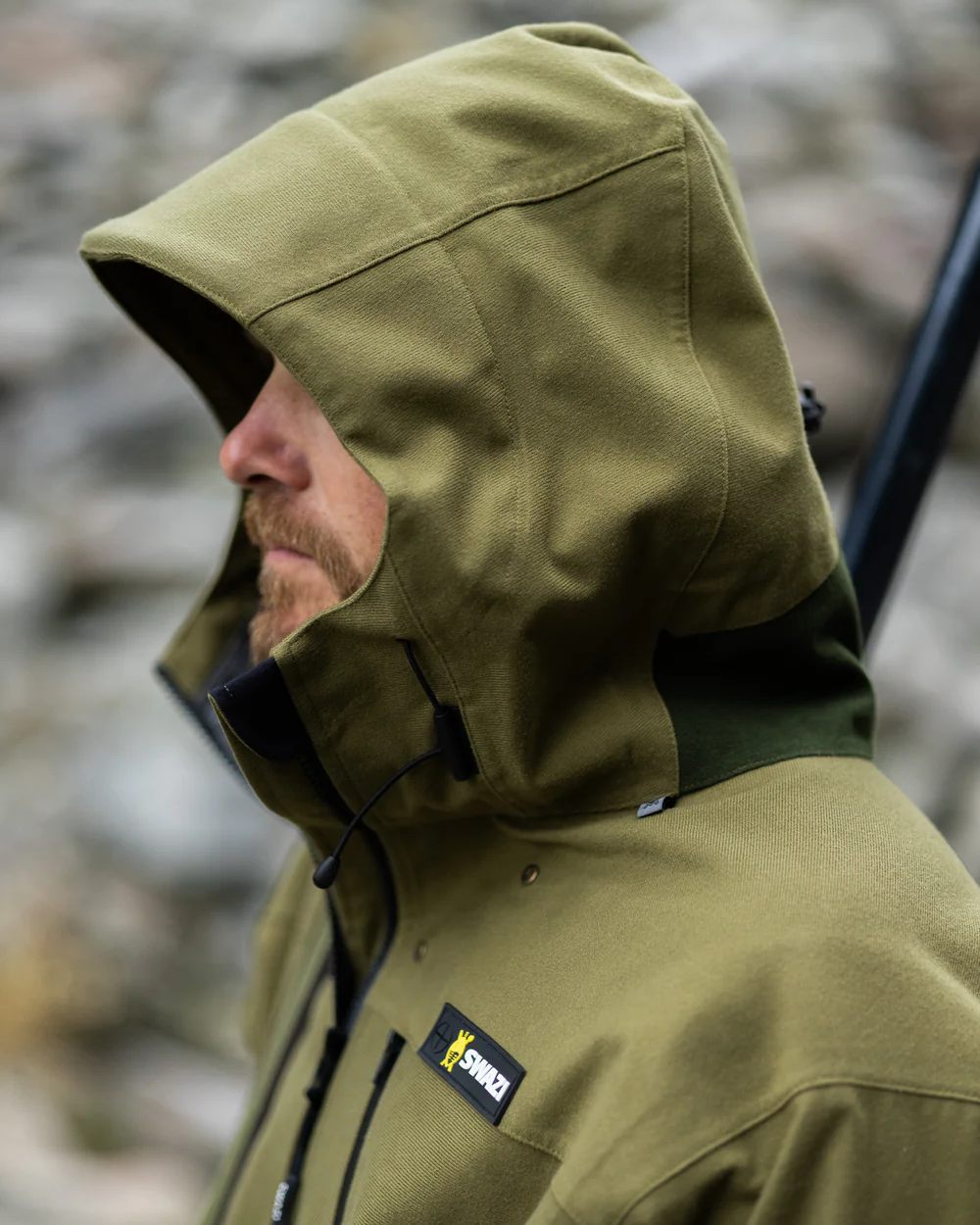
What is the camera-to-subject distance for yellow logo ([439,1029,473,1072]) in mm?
1438

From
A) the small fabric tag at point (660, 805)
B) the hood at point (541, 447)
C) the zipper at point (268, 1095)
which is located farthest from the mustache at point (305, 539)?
the zipper at point (268, 1095)

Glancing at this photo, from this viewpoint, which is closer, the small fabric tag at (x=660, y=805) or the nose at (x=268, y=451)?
the small fabric tag at (x=660, y=805)

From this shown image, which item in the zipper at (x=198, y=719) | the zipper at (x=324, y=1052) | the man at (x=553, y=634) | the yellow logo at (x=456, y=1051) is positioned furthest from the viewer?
the zipper at (x=198, y=719)

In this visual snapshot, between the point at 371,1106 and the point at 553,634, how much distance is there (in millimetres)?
588

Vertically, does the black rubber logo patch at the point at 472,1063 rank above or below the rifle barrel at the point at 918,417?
below

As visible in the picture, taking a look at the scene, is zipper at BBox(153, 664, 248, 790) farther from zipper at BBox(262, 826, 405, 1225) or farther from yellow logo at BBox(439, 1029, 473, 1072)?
yellow logo at BBox(439, 1029, 473, 1072)

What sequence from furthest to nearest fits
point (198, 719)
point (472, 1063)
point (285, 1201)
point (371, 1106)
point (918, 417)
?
point (198, 719)
point (918, 417)
point (285, 1201)
point (371, 1106)
point (472, 1063)

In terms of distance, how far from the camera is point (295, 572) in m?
1.74

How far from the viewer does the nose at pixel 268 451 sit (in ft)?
5.64

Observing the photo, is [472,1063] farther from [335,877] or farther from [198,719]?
[198,719]

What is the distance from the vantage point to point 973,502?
4.51 meters

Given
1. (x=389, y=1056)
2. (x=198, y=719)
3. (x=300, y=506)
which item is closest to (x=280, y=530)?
(x=300, y=506)

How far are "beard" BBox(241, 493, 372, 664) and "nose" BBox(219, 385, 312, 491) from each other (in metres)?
0.04

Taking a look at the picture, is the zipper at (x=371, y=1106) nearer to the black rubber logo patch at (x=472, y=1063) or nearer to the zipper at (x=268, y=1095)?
the black rubber logo patch at (x=472, y=1063)
